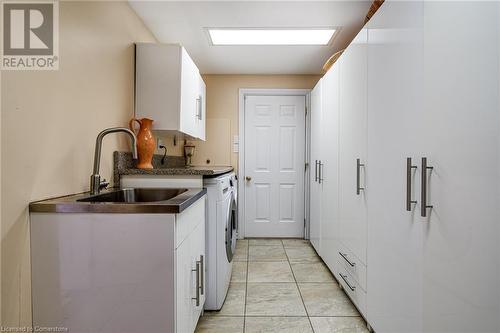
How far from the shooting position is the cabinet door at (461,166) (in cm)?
83

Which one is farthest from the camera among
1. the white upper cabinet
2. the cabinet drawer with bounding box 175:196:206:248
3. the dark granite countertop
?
the white upper cabinet

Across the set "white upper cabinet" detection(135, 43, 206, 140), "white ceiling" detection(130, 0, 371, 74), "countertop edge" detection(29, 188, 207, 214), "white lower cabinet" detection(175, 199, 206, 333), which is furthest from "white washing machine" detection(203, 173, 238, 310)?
"white ceiling" detection(130, 0, 371, 74)

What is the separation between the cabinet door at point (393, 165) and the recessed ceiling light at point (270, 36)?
3.39 ft

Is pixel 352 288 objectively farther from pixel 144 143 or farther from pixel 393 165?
pixel 144 143

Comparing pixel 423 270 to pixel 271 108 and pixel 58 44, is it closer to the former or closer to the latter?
pixel 58 44

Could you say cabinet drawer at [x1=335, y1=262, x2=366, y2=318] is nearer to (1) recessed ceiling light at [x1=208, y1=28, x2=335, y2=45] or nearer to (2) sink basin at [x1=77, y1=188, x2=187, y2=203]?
(2) sink basin at [x1=77, y1=188, x2=187, y2=203]

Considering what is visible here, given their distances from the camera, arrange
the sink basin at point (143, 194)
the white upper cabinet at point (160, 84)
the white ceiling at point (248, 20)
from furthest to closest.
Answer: the white upper cabinet at point (160, 84)
the white ceiling at point (248, 20)
the sink basin at point (143, 194)

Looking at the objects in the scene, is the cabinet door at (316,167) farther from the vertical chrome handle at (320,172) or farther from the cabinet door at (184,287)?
the cabinet door at (184,287)

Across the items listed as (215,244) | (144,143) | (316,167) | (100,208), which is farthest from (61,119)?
(316,167)

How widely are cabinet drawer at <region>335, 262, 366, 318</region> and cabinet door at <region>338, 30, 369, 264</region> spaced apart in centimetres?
20

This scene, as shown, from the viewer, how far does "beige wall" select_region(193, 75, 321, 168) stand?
3.82 m

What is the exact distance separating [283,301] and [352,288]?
1.68 ft

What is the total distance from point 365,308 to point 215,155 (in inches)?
103

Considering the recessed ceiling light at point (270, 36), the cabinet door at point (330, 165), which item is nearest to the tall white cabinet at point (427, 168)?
the cabinet door at point (330, 165)
